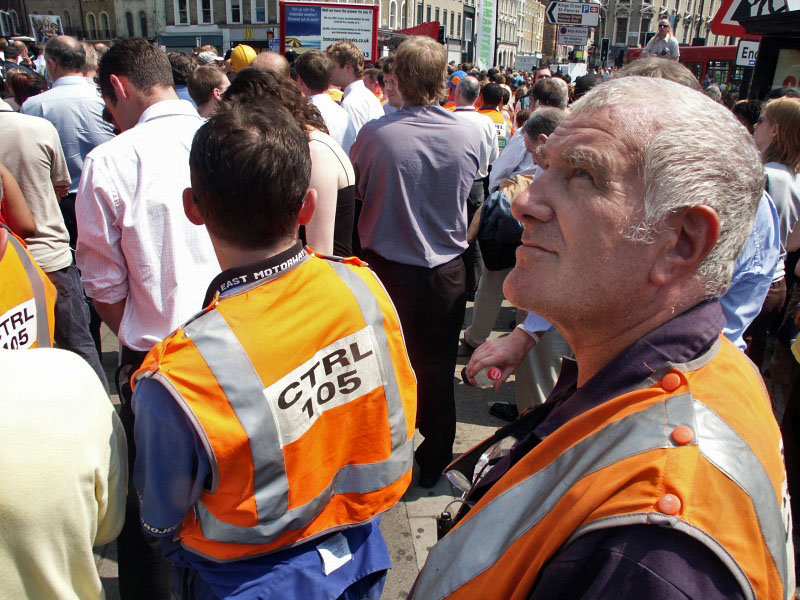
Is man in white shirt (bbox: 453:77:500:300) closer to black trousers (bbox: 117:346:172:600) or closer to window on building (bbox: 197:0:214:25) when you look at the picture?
black trousers (bbox: 117:346:172:600)

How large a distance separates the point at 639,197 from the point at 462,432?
3.00 metres

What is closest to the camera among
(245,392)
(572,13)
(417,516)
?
(245,392)

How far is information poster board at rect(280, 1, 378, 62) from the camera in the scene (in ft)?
27.6

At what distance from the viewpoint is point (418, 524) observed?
9.82 ft

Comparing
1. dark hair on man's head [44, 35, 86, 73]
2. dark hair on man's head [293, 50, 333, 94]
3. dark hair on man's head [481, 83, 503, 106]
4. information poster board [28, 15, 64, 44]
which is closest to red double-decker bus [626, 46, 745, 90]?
dark hair on man's head [481, 83, 503, 106]

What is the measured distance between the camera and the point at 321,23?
333 inches

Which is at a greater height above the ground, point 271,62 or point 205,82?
point 271,62

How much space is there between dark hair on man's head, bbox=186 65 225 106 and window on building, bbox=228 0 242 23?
49.1 m

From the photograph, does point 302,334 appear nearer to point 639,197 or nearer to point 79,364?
point 79,364

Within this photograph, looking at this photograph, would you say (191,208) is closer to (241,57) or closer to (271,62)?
(271,62)

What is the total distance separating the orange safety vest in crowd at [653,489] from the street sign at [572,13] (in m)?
17.8

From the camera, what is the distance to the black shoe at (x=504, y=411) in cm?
391

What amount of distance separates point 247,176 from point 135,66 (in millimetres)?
1336

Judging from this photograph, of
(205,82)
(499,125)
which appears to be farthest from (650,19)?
(205,82)
